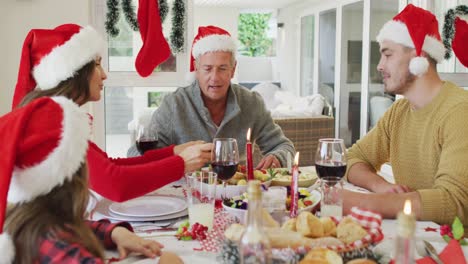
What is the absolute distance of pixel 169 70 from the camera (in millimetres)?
3660

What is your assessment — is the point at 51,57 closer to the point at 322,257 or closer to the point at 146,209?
the point at 146,209

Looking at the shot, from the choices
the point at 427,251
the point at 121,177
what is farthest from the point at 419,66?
the point at 121,177

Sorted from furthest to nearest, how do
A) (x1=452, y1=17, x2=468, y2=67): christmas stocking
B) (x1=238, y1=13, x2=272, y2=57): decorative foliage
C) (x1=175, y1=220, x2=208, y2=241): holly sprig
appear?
(x1=238, y1=13, x2=272, y2=57): decorative foliage < (x1=452, y1=17, x2=468, y2=67): christmas stocking < (x1=175, y1=220, x2=208, y2=241): holly sprig

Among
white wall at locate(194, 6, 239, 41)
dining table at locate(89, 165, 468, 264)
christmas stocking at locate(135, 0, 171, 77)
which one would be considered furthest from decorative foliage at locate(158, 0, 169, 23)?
white wall at locate(194, 6, 239, 41)

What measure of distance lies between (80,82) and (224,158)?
515 mm

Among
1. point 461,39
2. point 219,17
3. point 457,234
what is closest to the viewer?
point 457,234

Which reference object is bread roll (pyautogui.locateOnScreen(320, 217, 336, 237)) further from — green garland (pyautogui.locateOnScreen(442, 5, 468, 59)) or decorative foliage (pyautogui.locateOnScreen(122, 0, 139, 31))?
green garland (pyautogui.locateOnScreen(442, 5, 468, 59))

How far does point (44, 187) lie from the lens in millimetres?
983

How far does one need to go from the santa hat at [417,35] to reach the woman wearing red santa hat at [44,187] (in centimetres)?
141

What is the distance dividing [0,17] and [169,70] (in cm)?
124

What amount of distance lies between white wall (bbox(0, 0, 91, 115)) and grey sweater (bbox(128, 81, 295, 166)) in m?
1.48

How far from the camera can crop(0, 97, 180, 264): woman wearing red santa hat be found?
3.06ft

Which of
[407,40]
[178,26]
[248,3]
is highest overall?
[248,3]

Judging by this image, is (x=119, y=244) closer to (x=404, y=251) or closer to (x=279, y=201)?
(x=279, y=201)
